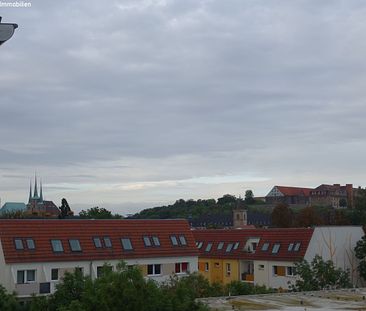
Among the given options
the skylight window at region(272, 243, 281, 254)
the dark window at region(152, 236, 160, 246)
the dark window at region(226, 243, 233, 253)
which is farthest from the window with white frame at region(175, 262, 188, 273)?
the dark window at region(226, 243, 233, 253)

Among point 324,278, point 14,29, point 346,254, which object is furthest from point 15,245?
point 14,29

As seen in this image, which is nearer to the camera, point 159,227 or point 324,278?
point 324,278

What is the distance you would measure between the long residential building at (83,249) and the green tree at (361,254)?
540 inches

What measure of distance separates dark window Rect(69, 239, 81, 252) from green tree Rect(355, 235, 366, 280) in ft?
76.2

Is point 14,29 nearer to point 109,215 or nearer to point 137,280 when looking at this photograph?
point 137,280

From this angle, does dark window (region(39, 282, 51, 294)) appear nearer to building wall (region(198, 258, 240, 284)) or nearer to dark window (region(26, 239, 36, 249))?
dark window (region(26, 239, 36, 249))

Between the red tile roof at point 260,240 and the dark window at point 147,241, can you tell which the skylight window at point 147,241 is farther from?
the red tile roof at point 260,240

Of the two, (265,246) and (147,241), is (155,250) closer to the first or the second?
(147,241)

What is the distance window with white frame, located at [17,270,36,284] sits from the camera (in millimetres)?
44594

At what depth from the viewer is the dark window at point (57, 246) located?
153 ft

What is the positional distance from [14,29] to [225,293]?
2703cm

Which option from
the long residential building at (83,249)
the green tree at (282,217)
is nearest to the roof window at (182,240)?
the long residential building at (83,249)

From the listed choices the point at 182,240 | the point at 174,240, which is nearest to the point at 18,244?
the point at 174,240

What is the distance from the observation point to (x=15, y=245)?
45.1 m
